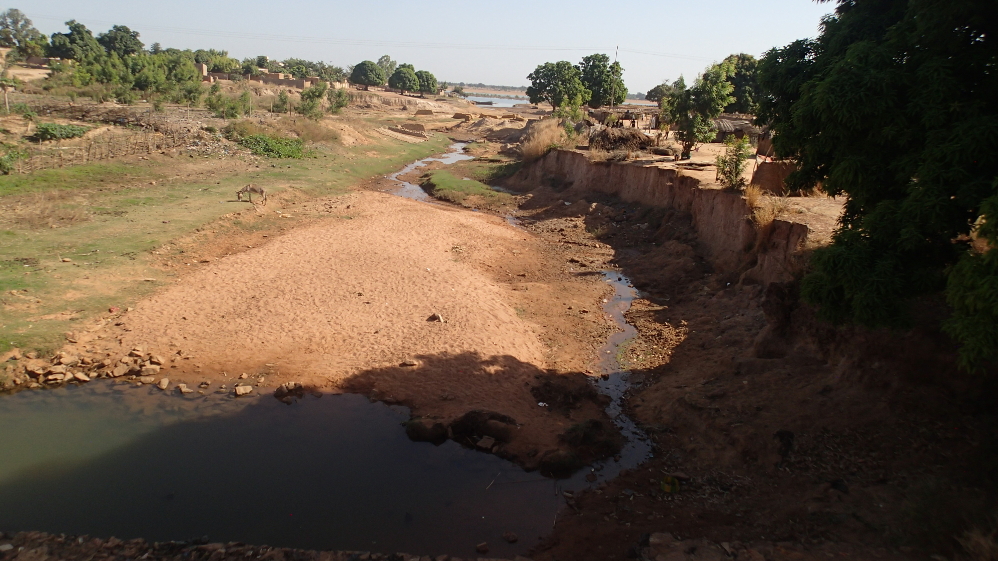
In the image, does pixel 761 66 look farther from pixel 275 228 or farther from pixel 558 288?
pixel 275 228

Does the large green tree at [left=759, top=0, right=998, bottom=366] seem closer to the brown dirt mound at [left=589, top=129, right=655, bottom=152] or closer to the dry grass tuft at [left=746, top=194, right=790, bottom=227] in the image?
the dry grass tuft at [left=746, top=194, right=790, bottom=227]

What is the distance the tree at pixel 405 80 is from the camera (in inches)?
3684

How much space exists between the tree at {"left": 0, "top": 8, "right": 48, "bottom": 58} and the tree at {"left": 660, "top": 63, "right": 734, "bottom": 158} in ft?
188

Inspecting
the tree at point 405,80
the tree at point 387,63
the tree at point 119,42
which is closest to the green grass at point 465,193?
the tree at point 119,42

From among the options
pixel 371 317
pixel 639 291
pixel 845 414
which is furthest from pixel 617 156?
pixel 845 414

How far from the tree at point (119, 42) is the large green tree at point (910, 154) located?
7553 cm

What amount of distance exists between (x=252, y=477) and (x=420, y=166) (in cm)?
3315

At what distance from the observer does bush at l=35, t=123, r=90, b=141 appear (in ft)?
77.7

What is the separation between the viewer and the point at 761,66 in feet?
27.3

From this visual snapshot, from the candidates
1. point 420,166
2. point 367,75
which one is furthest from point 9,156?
point 367,75

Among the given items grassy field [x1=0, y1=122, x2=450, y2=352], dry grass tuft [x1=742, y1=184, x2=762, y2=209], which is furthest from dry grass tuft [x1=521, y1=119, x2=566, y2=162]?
dry grass tuft [x1=742, y1=184, x2=762, y2=209]

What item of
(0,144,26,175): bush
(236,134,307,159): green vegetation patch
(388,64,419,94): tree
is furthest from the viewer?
(388,64,419,94): tree

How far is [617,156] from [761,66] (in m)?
17.2

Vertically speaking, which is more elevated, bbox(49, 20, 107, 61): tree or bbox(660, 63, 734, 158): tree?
bbox(49, 20, 107, 61): tree
